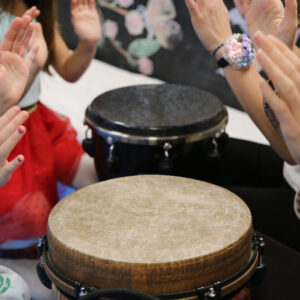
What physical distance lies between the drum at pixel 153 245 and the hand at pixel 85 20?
0.77 meters

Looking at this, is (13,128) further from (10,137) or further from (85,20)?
(85,20)

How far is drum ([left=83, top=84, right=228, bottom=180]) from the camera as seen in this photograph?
1195 millimetres

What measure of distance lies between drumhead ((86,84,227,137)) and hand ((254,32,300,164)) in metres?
0.40

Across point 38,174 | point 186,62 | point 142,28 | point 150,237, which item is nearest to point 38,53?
point 38,174

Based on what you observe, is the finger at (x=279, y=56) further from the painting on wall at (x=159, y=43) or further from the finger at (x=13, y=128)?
the painting on wall at (x=159, y=43)

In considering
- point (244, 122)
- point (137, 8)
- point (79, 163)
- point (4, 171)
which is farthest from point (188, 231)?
point (137, 8)

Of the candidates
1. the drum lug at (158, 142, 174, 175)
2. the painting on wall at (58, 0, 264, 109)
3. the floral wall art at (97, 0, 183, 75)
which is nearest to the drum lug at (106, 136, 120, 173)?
the drum lug at (158, 142, 174, 175)

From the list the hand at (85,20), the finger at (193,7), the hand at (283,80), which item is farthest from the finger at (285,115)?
the hand at (85,20)

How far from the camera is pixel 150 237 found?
31.7 inches

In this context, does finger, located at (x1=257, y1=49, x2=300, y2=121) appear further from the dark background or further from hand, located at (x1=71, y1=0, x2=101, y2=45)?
the dark background

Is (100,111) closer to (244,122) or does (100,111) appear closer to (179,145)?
(179,145)

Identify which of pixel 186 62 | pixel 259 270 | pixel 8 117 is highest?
pixel 8 117

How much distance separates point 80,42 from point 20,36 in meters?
0.51

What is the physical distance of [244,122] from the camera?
2.13m
